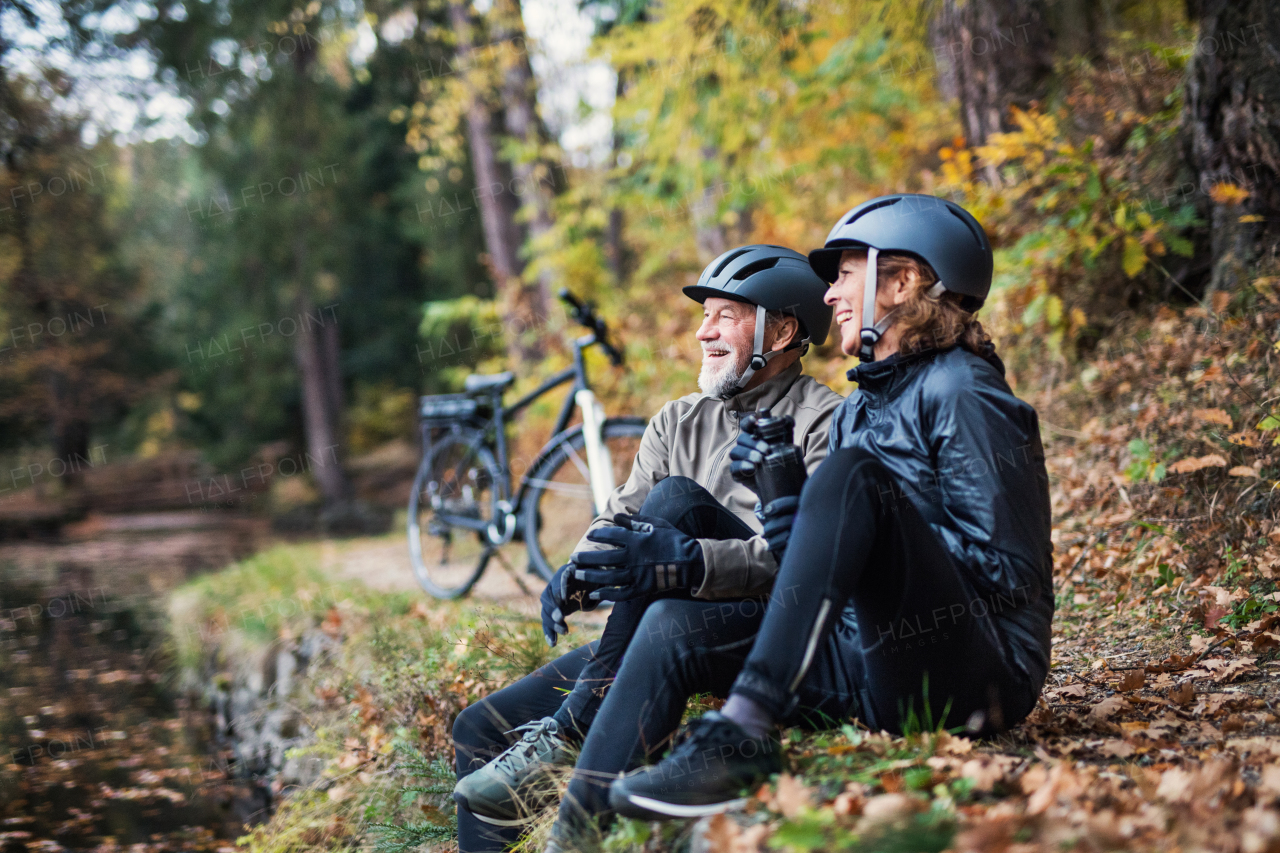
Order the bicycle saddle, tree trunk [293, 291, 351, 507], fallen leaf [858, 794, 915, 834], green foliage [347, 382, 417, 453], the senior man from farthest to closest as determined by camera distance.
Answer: green foliage [347, 382, 417, 453]
tree trunk [293, 291, 351, 507]
the bicycle saddle
the senior man
fallen leaf [858, 794, 915, 834]

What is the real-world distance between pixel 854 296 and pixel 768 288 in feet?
1.15

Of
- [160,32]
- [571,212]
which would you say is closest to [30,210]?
[160,32]

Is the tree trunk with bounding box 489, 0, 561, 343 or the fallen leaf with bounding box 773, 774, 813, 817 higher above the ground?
the tree trunk with bounding box 489, 0, 561, 343

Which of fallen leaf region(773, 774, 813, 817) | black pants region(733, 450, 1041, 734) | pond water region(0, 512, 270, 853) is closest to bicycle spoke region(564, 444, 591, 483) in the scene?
pond water region(0, 512, 270, 853)

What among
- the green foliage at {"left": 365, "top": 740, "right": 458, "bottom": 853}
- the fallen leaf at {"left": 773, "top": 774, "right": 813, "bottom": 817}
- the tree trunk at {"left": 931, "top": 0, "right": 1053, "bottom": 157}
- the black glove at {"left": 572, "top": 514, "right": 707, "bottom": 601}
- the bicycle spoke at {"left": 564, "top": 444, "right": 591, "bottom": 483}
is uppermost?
the tree trunk at {"left": 931, "top": 0, "right": 1053, "bottom": 157}

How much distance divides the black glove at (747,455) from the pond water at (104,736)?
3381 millimetres

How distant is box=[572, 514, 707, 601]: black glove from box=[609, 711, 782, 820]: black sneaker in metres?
0.40

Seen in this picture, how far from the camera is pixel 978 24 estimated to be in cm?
569

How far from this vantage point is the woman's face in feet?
7.82

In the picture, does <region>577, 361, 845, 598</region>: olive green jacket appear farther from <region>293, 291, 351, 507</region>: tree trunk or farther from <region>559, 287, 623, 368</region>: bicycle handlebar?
<region>293, 291, 351, 507</region>: tree trunk

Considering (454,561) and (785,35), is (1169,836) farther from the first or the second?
(785,35)

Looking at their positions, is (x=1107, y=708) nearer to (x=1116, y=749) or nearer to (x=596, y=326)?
(x=1116, y=749)

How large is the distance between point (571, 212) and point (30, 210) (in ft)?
39.7

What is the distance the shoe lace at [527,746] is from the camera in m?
2.41
